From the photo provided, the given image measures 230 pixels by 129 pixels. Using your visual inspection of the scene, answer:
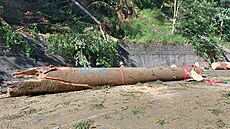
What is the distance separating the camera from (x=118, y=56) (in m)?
11.1

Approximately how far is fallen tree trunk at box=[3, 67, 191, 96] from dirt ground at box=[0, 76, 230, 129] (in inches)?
6.8

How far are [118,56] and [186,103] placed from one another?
18.8 ft

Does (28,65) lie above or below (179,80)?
above

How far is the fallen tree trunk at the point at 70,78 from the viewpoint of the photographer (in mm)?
6305

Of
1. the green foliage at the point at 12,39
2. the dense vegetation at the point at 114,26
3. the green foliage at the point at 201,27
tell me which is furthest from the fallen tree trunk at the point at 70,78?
the green foliage at the point at 201,27

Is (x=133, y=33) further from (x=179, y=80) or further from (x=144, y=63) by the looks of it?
(x=179, y=80)

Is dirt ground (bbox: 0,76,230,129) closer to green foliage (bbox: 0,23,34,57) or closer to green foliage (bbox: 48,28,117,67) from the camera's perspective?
green foliage (bbox: 0,23,34,57)

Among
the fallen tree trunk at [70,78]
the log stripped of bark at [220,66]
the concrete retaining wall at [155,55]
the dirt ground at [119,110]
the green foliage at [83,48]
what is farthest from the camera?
the log stripped of bark at [220,66]

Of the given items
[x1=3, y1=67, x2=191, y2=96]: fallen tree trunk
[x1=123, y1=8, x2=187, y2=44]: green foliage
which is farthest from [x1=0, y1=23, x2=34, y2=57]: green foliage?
[x1=123, y1=8, x2=187, y2=44]: green foliage

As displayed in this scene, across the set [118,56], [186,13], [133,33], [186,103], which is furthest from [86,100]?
[186,13]

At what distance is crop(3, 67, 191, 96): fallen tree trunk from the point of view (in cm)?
630

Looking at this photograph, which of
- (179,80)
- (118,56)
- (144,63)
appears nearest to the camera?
(179,80)

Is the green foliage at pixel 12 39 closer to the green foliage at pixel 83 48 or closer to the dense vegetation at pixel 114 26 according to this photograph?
the dense vegetation at pixel 114 26

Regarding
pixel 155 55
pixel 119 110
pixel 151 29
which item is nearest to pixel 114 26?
pixel 155 55
